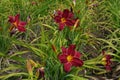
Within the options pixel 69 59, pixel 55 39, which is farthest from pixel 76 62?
pixel 55 39

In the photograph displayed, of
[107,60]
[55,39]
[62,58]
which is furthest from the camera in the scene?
[55,39]

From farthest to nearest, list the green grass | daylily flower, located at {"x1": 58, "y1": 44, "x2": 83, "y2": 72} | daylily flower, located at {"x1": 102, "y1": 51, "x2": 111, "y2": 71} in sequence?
the green grass
daylily flower, located at {"x1": 102, "y1": 51, "x2": 111, "y2": 71}
daylily flower, located at {"x1": 58, "y1": 44, "x2": 83, "y2": 72}

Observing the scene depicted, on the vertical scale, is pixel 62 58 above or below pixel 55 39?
below

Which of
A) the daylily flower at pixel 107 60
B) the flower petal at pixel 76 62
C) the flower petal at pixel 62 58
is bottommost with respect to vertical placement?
the daylily flower at pixel 107 60

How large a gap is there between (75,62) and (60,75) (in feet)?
1.52

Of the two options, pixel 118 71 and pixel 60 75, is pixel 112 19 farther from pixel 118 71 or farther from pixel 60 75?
Result: pixel 60 75

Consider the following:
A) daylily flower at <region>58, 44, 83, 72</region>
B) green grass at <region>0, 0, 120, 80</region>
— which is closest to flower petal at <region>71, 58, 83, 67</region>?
daylily flower at <region>58, 44, 83, 72</region>

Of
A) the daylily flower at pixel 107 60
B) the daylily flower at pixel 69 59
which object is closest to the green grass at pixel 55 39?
the daylily flower at pixel 107 60

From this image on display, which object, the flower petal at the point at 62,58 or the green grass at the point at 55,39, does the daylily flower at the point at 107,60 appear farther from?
the flower petal at the point at 62,58

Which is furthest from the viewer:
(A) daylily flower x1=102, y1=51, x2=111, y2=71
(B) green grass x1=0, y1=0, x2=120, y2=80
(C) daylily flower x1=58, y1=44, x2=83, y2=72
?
(B) green grass x1=0, y1=0, x2=120, y2=80

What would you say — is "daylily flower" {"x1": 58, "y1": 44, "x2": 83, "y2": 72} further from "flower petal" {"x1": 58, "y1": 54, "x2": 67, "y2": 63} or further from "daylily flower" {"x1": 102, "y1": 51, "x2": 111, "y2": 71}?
"daylily flower" {"x1": 102, "y1": 51, "x2": 111, "y2": 71}

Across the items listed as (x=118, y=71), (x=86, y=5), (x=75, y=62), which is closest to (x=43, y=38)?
(x=75, y=62)

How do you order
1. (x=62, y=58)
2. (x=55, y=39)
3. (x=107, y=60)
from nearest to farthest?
1. (x=62, y=58)
2. (x=107, y=60)
3. (x=55, y=39)

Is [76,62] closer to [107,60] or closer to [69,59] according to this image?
[69,59]
